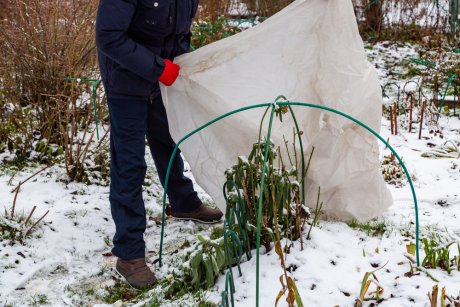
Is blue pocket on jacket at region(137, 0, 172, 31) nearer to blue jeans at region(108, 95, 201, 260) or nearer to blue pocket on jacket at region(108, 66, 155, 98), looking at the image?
blue pocket on jacket at region(108, 66, 155, 98)

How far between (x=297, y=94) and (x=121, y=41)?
3.15 feet

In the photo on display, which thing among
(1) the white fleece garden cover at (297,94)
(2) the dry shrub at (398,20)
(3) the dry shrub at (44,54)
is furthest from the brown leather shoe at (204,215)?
(2) the dry shrub at (398,20)

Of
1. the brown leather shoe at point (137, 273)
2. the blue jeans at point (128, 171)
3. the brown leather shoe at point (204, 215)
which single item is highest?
the blue jeans at point (128, 171)

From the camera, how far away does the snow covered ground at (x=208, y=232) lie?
8.38ft

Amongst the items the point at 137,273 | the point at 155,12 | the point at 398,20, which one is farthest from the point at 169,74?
the point at 398,20

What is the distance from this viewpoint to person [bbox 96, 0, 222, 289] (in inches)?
104

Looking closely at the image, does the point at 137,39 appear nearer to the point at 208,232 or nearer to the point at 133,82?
the point at 133,82

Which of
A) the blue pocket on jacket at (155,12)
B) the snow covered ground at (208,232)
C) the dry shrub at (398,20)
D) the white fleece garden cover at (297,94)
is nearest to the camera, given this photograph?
the snow covered ground at (208,232)

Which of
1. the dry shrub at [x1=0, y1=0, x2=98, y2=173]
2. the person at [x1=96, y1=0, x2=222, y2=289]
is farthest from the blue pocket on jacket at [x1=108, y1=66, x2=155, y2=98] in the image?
the dry shrub at [x1=0, y1=0, x2=98, y2=173]

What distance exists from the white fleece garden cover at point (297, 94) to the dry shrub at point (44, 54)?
1.52 m

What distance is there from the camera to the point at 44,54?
4.43 metres

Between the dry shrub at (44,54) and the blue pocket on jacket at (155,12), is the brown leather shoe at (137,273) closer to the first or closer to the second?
the blue pocket on jacket at (155,12)

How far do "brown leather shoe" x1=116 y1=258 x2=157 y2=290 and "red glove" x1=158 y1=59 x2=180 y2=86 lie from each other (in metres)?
0.89

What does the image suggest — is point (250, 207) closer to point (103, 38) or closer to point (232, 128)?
point (232, 128)
